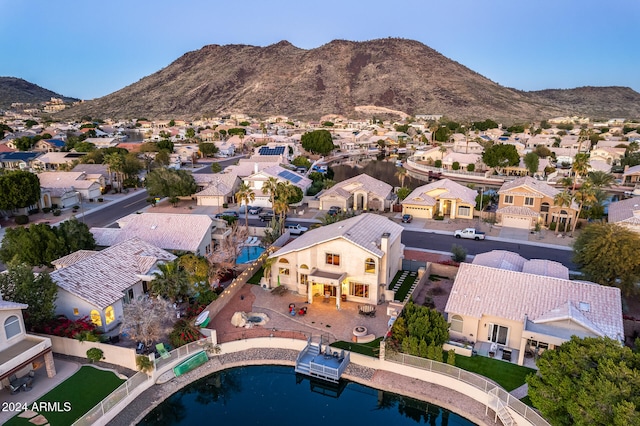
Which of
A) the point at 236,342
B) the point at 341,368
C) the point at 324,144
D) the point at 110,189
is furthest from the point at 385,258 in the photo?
the point at 324,144

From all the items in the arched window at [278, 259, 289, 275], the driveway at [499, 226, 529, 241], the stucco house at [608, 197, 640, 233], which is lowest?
the driveway at [499, 226, 529, 241]

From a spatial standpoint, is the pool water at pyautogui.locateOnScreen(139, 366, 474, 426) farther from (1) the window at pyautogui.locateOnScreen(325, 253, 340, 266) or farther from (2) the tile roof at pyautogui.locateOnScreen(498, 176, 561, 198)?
(2) the tile roof at pyautogui.locateOnScreen(498, 176, 561, 198)

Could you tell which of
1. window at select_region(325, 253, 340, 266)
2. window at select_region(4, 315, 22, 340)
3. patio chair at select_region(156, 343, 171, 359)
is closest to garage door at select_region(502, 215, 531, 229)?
window at select_region(325, 253, 340, 266)

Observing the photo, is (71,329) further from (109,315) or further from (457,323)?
(457,323)

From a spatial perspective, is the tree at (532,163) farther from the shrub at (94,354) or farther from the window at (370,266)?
the shrub at (94,354)

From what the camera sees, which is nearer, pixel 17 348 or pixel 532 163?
pixel 17 348

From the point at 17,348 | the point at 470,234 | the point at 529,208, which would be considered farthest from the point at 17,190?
the point at 529,208

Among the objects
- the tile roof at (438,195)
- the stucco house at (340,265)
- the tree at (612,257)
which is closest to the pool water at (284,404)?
the stucco house at (340,265)
